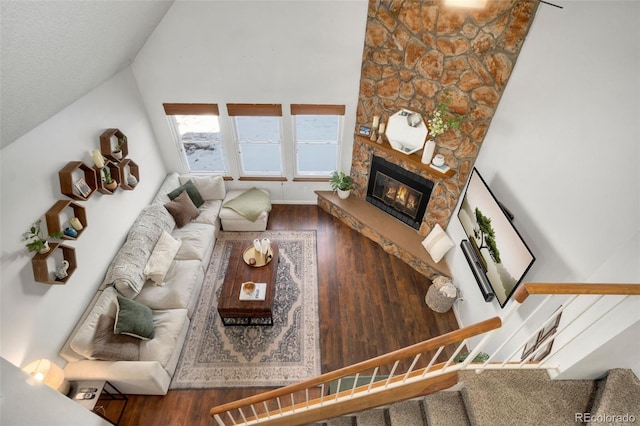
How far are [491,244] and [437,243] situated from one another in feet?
4.21

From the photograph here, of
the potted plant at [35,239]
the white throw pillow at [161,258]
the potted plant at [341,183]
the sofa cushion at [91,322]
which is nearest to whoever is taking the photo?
the potted plant at [35,239]

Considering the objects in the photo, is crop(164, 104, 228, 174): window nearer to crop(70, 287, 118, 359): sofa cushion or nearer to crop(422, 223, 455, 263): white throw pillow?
crop(70, 287, 118, 359): sofa cushion

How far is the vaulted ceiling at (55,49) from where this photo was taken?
1879 mm

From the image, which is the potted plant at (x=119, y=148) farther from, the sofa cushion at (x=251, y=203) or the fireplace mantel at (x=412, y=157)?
the fireplace mantel at (x=412, y=157)

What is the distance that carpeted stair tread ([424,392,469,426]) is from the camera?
248 cm

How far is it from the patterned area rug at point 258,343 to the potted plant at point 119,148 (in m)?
2.01

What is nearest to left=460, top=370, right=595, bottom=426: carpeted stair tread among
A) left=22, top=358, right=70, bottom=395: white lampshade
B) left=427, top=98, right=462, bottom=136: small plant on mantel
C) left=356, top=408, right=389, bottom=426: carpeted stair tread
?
left=356, top=408, right=389, bottom=426: carpeted stair tread

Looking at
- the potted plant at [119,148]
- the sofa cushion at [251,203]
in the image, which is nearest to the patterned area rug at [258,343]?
the sofa cushion at [251,203]

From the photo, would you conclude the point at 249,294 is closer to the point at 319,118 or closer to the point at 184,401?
the point at 184,401

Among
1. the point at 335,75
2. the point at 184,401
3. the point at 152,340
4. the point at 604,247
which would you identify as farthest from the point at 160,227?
the point at 604,247

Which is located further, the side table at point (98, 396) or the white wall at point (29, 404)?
the side table at point (98, 396)

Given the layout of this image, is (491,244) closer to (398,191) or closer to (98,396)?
(398,191)

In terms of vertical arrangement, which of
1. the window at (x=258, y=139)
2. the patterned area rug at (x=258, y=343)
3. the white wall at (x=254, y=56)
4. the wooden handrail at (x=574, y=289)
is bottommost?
the patterned area rug at (x=258, y=343)

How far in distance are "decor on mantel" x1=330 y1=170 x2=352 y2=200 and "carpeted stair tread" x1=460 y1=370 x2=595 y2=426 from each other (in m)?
3.77
